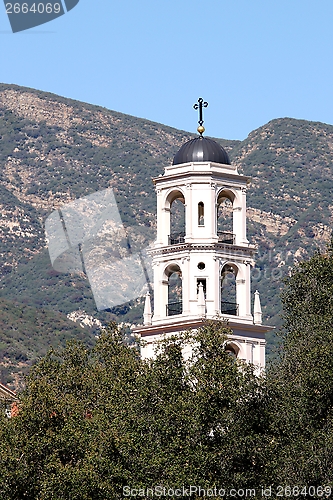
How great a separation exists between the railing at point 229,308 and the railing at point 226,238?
8.56ft

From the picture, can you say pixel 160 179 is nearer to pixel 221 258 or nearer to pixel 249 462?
pixel 221 258

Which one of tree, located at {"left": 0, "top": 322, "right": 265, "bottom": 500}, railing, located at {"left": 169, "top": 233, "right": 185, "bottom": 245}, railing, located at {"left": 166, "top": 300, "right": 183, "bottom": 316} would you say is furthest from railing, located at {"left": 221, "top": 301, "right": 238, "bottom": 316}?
tree, located at {"left": 0, "top": 322, "right": 265, "bottom": 500}

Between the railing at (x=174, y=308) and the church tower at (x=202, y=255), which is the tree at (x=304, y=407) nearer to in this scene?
the church tower at (x=202, y=255)

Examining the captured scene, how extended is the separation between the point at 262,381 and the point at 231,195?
44.9ft

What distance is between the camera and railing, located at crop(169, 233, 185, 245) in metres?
69.8

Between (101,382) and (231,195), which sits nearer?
(101,382)

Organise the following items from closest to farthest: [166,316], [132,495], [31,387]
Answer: [132,495], [31,387], [166,316]

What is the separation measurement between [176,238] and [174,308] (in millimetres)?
3110

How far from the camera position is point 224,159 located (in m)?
70.4

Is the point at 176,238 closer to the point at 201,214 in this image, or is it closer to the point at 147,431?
the point at 201,214

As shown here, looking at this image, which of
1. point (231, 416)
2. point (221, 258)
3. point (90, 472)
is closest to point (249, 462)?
point (231, 416)

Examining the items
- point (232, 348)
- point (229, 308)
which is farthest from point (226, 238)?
point (232, 348)

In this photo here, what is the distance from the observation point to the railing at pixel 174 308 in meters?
68.9

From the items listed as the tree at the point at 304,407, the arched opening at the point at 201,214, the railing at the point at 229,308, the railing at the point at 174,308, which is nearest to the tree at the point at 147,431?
the tree at the point at 304,407
